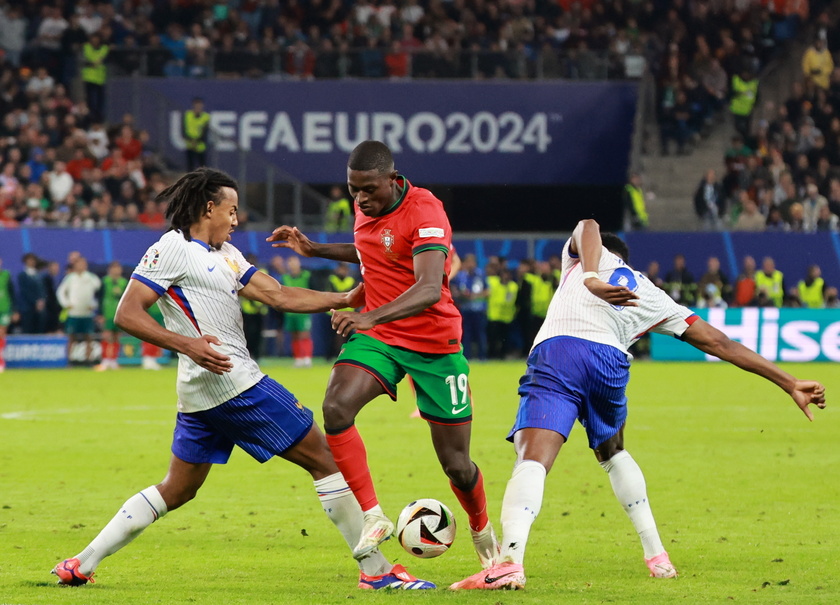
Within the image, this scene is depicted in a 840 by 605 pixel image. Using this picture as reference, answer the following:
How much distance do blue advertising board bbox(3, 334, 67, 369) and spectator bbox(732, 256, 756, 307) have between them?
1337 cm

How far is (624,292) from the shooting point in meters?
6.02

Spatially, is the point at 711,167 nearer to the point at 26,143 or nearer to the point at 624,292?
the point at 26,143

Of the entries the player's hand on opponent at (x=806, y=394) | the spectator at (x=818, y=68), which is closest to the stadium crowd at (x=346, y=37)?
the spectator at (x=818, y=68)

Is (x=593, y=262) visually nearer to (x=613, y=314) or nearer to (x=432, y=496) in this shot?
(x=613, y=314)

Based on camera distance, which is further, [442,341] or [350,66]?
[350,66]

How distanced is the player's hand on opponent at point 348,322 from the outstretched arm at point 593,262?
1065 mm

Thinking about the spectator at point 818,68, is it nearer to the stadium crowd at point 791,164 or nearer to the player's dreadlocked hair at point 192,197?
the stadium crowd at point 791,164

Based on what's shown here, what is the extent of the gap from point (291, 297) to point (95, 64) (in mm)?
23066

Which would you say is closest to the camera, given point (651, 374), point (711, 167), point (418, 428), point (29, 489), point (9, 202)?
point (29, 489)

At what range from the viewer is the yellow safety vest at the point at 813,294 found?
26297 millimetres

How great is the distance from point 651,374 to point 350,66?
11.3 m

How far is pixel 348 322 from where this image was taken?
608cm

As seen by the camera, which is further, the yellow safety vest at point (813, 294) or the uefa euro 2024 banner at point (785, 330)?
the yellow safety vest at point (813, 294)

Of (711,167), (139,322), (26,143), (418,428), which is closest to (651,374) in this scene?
(418,428)
